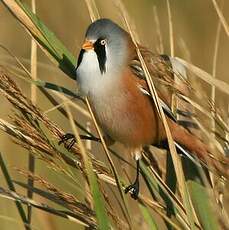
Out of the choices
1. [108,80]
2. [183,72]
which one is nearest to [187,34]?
[108,80]

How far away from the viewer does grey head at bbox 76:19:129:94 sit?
3438mm

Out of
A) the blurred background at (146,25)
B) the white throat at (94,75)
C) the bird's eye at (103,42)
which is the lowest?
the white throat at (94,75)

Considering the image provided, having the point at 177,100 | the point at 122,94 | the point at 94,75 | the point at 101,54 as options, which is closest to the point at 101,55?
the point at 101,54

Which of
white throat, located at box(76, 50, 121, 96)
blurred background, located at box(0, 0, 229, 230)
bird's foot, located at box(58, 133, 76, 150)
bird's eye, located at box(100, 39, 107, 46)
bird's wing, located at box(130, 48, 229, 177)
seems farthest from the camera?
blurred background, located at box(0, 0, 229, 230)

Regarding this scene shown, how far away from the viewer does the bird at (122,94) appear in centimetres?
346

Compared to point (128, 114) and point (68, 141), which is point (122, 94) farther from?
point (68, 141)

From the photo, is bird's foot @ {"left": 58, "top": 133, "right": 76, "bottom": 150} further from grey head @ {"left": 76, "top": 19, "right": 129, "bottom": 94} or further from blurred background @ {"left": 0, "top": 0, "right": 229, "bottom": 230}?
blurred background @ {"left": 0, "top": 0, "right": 229, "bottom": 230}

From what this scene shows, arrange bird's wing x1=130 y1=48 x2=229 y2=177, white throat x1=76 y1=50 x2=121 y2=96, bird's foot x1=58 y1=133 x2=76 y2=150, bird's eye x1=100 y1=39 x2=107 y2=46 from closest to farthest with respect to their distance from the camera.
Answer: bird's wing x1=130 y1=48 x2=229 y2=177 → bird's foot x1=58 y1=133 x2=76 y2=150 → white throat x1=76 y1=50 x2=121 y2=96 → bird's eye x1=100 y1=39 x2=107 y2=46

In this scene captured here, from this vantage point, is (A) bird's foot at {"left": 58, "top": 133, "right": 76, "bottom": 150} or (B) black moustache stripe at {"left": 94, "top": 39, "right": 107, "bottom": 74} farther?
(B) black moustache stripe at {"left": 94, "top": 39, "right": 107, "bottom": 74}

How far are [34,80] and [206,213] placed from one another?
801 millimetres

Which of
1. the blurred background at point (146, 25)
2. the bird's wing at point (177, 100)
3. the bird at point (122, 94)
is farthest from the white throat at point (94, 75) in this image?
the blurred background at point (146, 25)

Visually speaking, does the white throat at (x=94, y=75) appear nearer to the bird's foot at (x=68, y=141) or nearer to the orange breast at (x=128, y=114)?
the orange breast at (x=128, y=114)

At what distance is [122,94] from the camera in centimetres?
365

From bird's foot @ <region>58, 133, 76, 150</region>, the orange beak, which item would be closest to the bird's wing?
the orange beak
